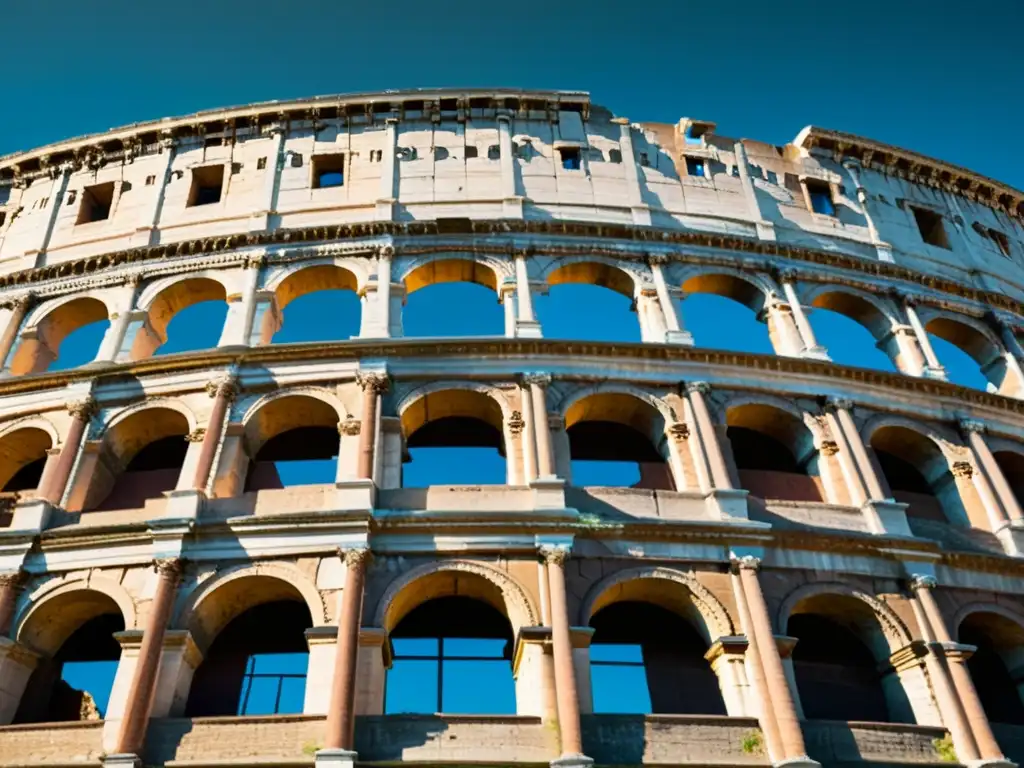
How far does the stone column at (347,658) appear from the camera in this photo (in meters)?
12.2

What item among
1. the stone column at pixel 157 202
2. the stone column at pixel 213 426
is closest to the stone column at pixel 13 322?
the stone column at pixel 157 202

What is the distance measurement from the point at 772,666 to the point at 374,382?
830cm

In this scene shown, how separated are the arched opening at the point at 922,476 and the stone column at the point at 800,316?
6.84 ft

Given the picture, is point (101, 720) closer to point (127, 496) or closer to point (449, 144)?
point (127, 496)

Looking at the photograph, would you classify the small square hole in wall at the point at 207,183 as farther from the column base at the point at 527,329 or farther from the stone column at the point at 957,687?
the stone column at the point at 957,687

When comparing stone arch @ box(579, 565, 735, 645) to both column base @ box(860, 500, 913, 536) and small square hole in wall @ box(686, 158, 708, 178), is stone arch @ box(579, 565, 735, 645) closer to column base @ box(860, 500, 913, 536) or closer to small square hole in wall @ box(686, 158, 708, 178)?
column base @ box(860, 500, 913, 536)

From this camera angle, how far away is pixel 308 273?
20.3 metres

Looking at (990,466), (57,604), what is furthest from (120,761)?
(990,466)

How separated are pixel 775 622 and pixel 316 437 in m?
9.30

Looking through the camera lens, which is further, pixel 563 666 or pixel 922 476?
pixel 922 476

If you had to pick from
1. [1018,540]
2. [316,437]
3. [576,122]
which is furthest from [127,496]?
[1018,540]

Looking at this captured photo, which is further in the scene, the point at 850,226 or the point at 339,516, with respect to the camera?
the point at 850,226

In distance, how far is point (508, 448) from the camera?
643 inches

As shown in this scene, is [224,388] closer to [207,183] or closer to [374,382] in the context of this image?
[374,382]
